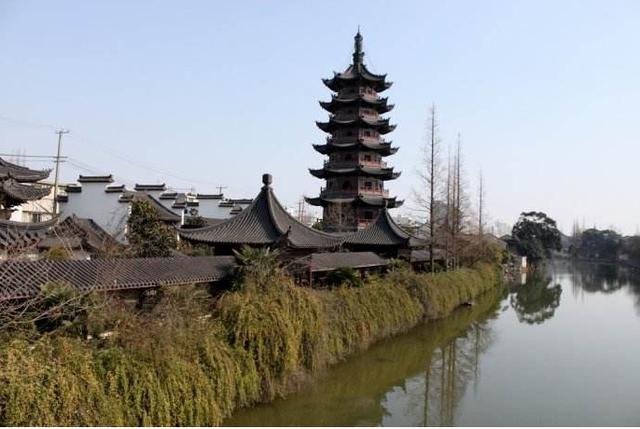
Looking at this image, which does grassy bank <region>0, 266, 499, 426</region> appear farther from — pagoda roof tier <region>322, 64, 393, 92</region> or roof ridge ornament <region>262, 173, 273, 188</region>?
pagoda roof tier <region>322, 64, 393, 92</region>

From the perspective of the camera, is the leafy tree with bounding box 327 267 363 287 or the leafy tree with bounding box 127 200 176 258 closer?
the leafy tree with bounding box 327 267 363 287

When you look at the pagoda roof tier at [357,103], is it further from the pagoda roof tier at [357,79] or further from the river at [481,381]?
the river at [481,381]

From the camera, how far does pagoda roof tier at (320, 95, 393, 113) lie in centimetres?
3120

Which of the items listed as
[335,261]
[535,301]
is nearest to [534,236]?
[535,301]

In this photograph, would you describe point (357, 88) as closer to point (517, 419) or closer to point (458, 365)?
point (458, 365)

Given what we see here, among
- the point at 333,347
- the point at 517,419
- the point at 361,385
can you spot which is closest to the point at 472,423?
the point at 517,419

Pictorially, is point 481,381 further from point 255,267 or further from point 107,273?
point 107,273

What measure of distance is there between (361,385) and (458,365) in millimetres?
3918

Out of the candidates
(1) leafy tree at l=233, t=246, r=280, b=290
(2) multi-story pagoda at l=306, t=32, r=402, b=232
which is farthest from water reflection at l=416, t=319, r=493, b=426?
(2) multi-story pagoda at l=306, t=32, r=402, b=232

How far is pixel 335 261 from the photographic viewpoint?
15188 mm

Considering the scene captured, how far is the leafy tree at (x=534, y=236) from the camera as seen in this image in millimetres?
50875

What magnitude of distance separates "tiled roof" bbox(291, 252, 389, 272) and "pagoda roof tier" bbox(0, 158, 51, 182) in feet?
28.4

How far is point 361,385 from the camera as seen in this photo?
34.3 feet

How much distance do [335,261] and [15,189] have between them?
31.4 ft
